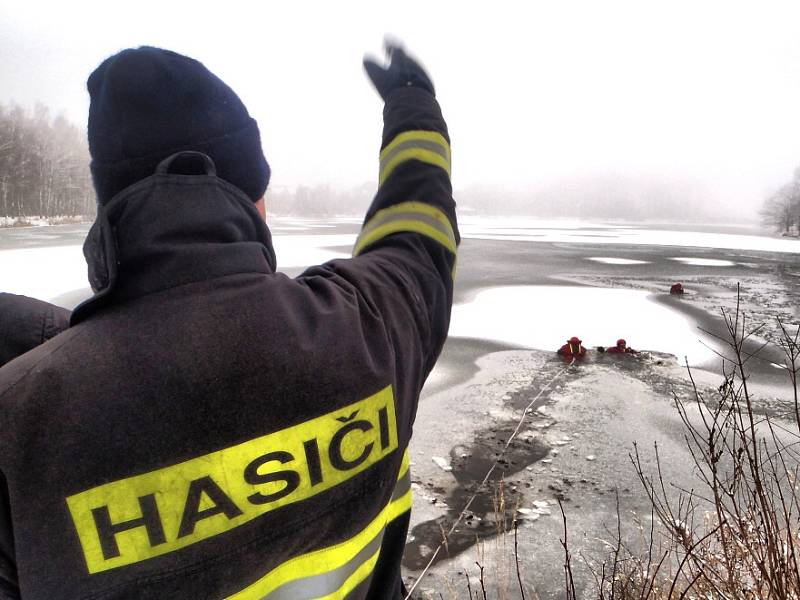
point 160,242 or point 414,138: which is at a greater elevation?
point 414,138

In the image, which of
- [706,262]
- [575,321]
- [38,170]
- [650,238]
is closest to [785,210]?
[650,238]

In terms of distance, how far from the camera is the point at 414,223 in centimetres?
115

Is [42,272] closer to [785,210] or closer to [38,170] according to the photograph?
[38,170]

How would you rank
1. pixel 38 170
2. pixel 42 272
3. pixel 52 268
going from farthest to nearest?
pixel 38 170, pixel 52 268, pixel 42 272

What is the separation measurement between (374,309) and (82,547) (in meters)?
0.55

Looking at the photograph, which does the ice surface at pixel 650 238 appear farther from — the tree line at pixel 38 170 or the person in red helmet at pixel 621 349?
the tree line at pixel 38 170

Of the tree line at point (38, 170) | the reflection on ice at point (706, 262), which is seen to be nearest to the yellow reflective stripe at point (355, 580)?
the reflection on ice at point (706, 262)

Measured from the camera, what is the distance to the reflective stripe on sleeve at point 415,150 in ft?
3.96

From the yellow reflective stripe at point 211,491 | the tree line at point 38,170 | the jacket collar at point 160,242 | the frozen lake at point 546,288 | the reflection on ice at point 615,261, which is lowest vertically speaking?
the frozen lake at point 546,288

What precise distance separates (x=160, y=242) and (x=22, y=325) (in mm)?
753

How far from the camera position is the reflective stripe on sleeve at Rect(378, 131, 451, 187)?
3.96 ft

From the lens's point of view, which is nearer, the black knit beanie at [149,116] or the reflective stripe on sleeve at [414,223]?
the black knit beanie at [149,116]

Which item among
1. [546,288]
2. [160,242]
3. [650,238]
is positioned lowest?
[546,288]

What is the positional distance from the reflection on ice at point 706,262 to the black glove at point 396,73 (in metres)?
20.3
